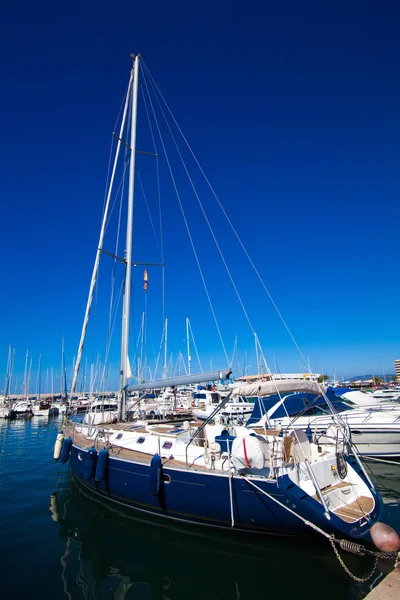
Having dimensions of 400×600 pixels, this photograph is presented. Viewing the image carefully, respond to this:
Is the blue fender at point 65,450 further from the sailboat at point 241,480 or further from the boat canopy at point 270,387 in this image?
the boat canopy at point 270,387

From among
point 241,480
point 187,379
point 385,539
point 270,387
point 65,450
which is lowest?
point 385,539

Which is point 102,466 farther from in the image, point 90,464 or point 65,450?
point 65,450

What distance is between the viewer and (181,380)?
40.7 feet

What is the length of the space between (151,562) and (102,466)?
377 centimetres

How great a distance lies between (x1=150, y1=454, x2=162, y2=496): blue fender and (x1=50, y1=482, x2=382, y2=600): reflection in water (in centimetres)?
128

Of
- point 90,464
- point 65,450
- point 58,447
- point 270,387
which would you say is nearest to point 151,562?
point 90,464

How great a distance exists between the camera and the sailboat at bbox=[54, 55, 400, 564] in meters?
8.30

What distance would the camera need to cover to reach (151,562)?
852cm

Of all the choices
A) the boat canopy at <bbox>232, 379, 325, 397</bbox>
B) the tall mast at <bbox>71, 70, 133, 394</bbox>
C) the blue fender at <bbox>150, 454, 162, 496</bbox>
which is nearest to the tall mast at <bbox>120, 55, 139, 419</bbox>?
the tall mast at <bbox>71, 70, 133, 394</bbox>

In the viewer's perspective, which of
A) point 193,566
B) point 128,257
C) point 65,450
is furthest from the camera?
point 128,257

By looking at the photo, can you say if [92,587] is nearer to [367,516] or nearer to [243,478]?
[243,478]

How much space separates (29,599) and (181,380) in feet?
22.6

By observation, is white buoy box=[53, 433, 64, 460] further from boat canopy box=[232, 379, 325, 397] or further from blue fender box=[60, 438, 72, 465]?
boat canopy box=[232, 379, 325, 397]

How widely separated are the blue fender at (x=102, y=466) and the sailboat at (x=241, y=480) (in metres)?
0.03
